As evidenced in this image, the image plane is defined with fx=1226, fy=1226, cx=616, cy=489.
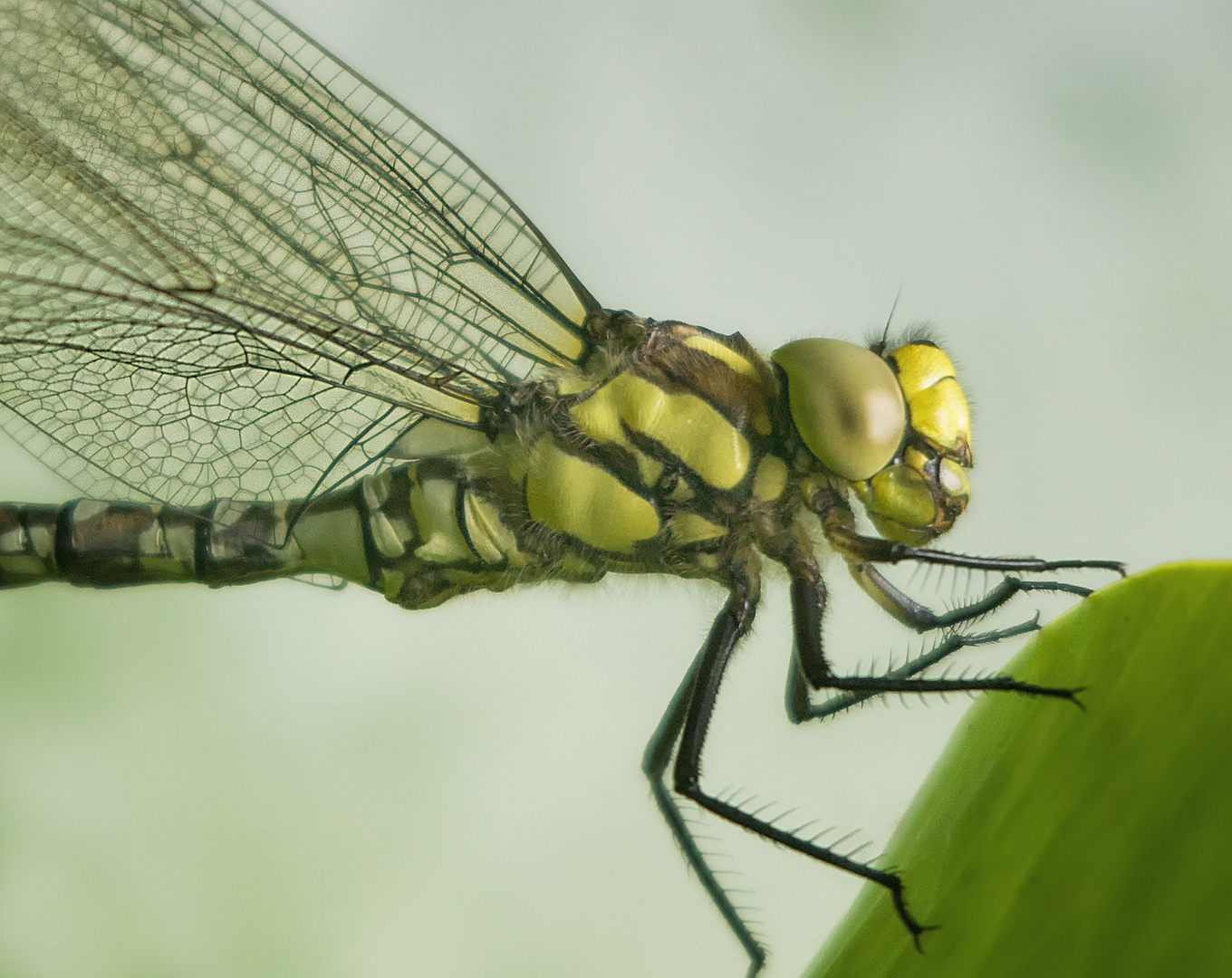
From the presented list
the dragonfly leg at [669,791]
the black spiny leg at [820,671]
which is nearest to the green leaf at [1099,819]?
the black spiny leg at [820,671]

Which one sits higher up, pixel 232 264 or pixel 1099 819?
pixel 232 264

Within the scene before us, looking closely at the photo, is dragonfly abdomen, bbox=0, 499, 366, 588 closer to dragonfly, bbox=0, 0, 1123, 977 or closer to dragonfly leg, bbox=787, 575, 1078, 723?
dragonfly, bbox=0, 0, 1123, 977

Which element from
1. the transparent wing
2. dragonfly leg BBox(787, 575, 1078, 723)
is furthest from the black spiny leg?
the transparent wing

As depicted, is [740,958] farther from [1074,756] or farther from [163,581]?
[1074,756]

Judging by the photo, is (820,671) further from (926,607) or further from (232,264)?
(232,264)

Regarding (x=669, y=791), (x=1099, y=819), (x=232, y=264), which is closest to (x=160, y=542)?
(x=232, y=264)

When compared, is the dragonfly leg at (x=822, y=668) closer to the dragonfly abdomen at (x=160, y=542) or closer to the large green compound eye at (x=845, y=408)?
the large green compound eye at (x=845, y=408)

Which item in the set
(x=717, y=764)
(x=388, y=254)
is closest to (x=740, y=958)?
(x=717, y=764)
